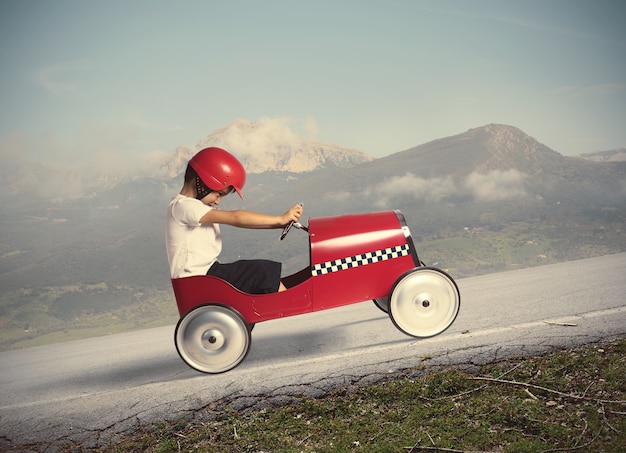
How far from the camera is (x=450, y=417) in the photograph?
2711 millimetres

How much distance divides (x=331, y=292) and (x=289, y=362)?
701 millimetres

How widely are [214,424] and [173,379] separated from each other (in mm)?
1237

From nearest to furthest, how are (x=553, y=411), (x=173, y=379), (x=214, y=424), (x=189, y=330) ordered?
(x=553, y=411)
(x=214, y=424)
(x=189, y=330)
(x=173, y=379)

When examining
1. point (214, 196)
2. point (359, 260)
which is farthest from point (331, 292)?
point (214, 196)

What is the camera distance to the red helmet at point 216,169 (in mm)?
3801

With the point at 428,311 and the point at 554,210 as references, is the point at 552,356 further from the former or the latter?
the point at 554,210

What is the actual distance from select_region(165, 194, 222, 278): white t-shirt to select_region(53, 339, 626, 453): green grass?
1.05m

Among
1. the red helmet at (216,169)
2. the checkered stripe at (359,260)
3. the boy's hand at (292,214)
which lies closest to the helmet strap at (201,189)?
the red helmet at (216,169)

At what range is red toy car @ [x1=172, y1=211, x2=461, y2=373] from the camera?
393 centimetres

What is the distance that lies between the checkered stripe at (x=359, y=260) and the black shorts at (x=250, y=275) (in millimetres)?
323

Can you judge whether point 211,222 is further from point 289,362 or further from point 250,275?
point 289,362

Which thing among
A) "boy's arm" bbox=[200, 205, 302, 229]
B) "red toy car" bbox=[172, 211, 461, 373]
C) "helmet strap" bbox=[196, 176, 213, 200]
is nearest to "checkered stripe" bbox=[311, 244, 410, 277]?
"red toy car" bbox=[172, 211, 461, 373]

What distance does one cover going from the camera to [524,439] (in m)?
2.37

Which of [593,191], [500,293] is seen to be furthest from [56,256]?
[593,191]
